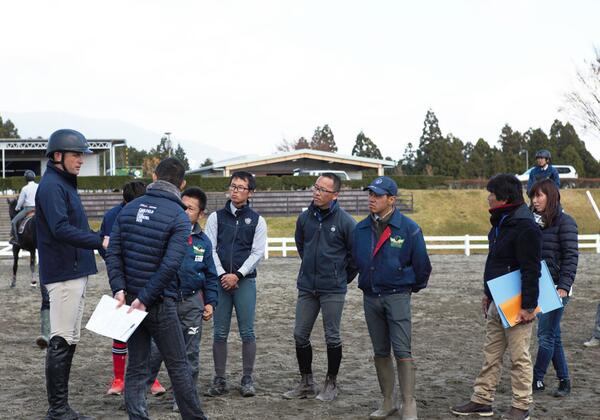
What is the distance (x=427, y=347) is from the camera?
28.4 ft

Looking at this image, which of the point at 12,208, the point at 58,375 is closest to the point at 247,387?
the point at 58,375

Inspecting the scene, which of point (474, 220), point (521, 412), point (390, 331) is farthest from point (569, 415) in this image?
point (474, 220)

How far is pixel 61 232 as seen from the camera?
5.27 metres

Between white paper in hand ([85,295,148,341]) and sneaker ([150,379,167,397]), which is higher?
white paper in hand ([85,295,148,341])

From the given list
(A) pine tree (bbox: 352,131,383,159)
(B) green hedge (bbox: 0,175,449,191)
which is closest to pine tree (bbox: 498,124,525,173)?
(A) pine tree (bbox: 352,131,383,159)

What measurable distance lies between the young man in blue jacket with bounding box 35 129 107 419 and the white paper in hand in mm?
791

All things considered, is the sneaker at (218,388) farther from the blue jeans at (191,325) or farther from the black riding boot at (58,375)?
the black riding boot at (58,375)

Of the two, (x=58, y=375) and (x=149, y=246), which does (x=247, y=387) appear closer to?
(x=58, y=375)

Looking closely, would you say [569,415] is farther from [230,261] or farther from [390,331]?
[230,261]

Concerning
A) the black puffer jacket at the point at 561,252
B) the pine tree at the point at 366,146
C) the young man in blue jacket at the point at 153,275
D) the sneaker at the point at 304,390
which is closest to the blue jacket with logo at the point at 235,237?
the sneaker at the point at 304,390

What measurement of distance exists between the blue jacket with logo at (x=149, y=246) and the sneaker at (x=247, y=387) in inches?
77.9

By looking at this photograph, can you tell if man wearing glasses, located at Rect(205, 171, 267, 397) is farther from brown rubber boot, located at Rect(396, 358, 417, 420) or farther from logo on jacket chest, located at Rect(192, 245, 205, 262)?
brown rubber boot, located at Rect(396, 358, 417, 420)

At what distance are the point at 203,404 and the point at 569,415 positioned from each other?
120 inches

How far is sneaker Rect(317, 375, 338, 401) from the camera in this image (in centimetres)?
630
